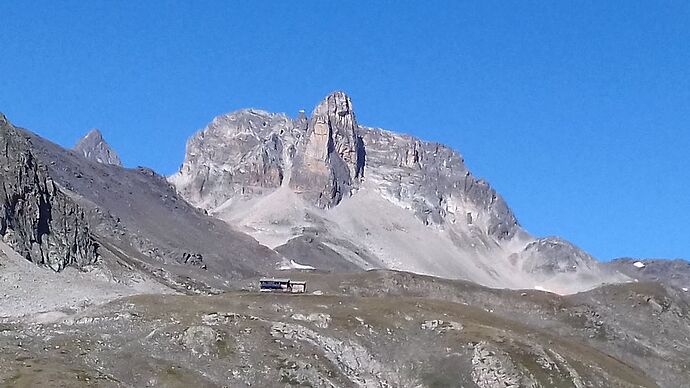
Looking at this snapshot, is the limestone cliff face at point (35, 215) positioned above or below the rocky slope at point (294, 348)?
above

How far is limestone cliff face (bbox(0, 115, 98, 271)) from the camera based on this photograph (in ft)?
486

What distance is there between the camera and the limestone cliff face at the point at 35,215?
14812 centimetres

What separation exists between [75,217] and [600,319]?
95258 millimetres

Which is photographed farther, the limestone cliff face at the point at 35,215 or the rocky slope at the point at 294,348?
the limestone cliff face at the point at 35,215

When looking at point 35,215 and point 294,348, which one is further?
point 35,215

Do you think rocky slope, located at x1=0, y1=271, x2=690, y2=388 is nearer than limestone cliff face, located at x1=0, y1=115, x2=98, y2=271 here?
Yes

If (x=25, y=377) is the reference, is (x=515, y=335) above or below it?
above

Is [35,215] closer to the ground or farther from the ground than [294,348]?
farther from the ground

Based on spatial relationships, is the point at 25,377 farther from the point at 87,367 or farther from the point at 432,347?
the point at 432,347

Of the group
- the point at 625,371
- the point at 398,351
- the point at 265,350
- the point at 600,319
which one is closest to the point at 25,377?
the point at 265,350

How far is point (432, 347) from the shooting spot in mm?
120500

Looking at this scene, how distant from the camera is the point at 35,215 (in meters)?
156

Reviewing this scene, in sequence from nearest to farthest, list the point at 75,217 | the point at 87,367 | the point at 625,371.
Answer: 1. the point at 87,367
2. the point at 625,371
3. the point at 75,217

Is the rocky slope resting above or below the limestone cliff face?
below
